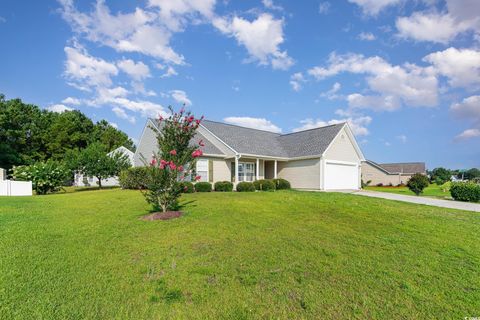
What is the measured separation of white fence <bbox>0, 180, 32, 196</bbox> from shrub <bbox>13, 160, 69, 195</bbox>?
1.09 metres

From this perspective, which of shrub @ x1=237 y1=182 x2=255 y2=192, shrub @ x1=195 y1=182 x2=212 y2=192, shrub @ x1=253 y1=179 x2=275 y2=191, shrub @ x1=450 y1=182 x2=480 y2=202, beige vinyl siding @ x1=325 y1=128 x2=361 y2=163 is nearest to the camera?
shrub @ x1=450 y1=182 x2=480 y2=202

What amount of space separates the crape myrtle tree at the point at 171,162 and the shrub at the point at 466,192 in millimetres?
17030

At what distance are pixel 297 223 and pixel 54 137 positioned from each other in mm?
42218

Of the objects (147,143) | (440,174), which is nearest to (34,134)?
(147,143)

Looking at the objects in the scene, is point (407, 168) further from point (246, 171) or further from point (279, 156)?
point (246, 171)

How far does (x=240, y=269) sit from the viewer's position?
4.59 meters

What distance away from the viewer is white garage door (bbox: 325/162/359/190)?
69.9 feet

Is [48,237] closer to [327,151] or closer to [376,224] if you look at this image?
[376,224]

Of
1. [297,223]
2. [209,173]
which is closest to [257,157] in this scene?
[209,173]

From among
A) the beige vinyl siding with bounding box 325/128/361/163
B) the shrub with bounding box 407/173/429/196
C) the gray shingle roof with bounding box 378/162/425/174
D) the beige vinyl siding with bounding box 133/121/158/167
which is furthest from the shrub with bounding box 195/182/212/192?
the gray shingle roof with bounding box 378/162/425/174

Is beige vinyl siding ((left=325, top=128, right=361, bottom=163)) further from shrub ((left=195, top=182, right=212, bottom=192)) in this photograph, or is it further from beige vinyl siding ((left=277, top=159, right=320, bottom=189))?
shrub ((left=195, top=182, right=212, bottom=192))

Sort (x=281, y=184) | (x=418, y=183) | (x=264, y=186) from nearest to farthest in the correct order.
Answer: (x=264, y=186) < (x=418, y=183) < (x=281, y=184)

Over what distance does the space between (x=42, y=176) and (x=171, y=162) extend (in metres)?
15.4

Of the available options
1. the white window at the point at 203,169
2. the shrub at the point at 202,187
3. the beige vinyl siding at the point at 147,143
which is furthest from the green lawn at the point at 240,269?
the beige vinyl siding at the point at 147,143
